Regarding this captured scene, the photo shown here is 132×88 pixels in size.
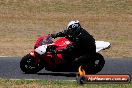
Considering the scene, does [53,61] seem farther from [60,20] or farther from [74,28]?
Answer: [60,20]

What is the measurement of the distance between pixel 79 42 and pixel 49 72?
1.41 metres

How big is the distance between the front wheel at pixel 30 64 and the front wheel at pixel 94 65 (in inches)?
48.2

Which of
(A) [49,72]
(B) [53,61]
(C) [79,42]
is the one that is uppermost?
(C) [79,42]

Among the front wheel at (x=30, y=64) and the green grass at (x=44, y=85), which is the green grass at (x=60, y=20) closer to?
the front wheel at (x=30, y=64)

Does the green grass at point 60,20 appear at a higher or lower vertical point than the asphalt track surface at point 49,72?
lower

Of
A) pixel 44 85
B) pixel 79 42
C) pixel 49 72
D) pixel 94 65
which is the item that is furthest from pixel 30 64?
pixel 44 85

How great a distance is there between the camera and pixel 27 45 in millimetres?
22016

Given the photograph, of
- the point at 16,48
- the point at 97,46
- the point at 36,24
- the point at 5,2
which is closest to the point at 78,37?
the point at 97,46

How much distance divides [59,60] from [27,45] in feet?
23.6

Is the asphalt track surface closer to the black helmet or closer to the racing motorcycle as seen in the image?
the racing motorcycle

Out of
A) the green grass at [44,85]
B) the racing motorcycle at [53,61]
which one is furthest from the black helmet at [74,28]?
the green grass at [44,85]

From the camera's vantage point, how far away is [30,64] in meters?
15.0

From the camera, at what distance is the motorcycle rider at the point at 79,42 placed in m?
14.7

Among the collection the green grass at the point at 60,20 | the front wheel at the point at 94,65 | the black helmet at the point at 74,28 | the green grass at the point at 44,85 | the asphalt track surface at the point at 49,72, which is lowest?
the green grass at the point at 60,20
